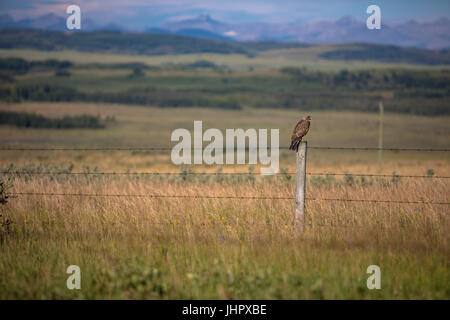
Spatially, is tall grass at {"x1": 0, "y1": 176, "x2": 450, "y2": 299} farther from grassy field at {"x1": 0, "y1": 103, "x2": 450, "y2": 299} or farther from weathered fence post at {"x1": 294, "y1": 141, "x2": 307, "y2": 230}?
weathered fence post at {"x1": 294, "y1": 141, "x2": 307, "y2": 230}

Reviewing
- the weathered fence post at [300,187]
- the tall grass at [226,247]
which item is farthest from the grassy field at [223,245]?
the weathered fence post at [300,187]

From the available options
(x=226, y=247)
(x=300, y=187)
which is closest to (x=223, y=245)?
(x=226, y=247)

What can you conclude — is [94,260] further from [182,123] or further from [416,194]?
[182,123]

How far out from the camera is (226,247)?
7105 millimetres

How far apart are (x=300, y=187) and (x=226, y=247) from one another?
55.5 inches

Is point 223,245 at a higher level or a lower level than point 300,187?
lower

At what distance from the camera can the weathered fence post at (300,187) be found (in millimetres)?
7496

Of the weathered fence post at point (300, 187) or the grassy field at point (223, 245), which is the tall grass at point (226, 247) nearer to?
the grassy field at point (223, 245)

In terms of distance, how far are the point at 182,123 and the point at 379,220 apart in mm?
68226

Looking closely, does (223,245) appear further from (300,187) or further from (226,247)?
(300,187)

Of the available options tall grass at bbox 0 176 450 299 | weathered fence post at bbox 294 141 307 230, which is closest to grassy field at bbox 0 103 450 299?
tall grass at bbox 0 176 450 299

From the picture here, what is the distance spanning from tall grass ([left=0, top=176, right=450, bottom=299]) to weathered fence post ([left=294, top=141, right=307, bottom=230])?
0.64ft

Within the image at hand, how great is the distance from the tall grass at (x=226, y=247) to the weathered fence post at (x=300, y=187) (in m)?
0.19
